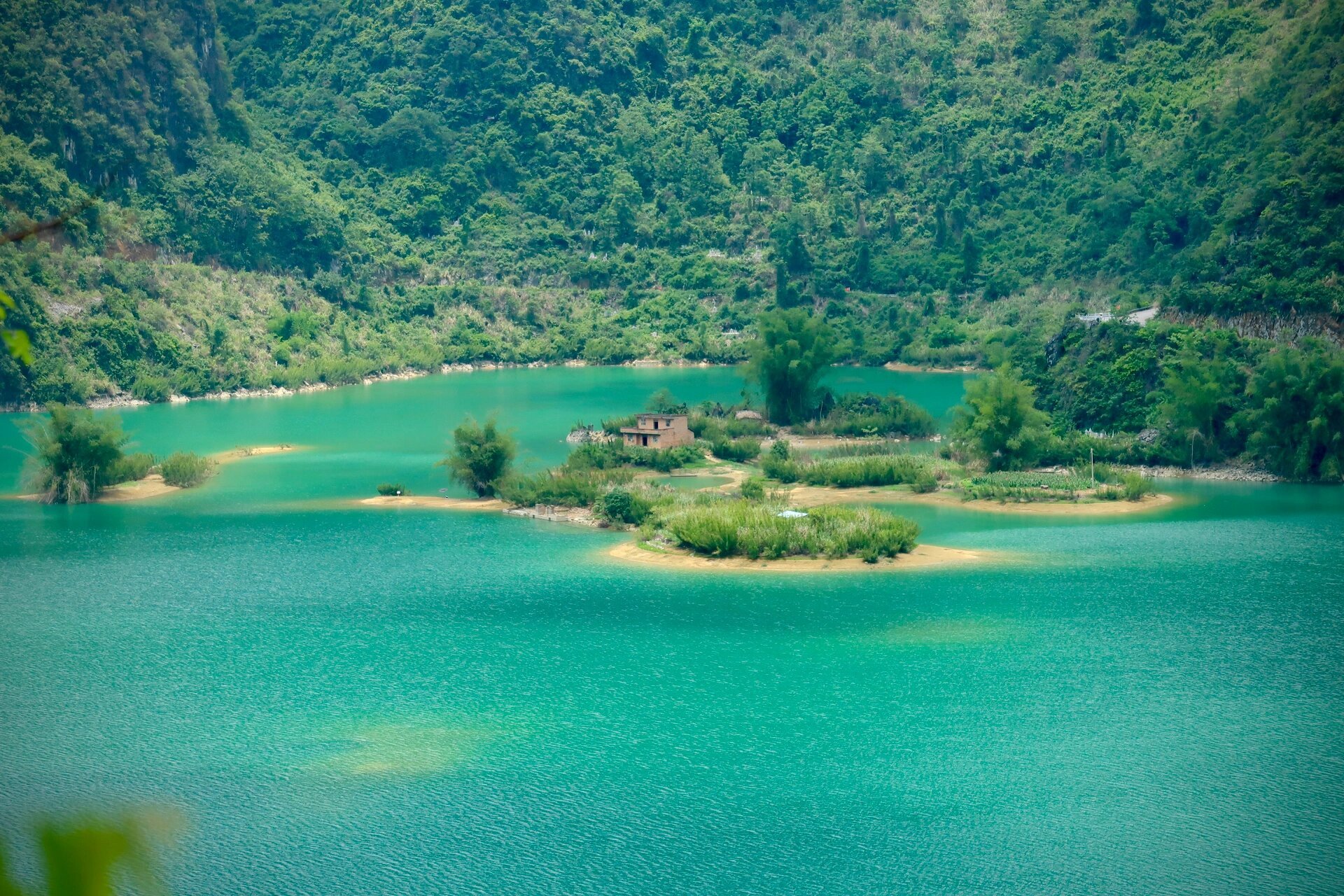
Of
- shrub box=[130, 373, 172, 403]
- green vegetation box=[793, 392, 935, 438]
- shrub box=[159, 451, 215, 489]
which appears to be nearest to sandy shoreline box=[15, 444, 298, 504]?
shrub box=[159, 451, 215, 489]

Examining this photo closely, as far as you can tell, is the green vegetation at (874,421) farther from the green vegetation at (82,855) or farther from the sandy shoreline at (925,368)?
the green vegetation at (82,855)

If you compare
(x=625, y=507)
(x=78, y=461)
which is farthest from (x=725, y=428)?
(x=78, y=461)

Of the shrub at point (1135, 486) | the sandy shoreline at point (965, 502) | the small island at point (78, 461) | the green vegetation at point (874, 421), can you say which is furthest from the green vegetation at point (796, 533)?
the green vegetation at point (874, 421)

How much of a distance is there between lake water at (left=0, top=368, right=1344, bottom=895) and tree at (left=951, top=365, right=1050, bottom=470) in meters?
7.28

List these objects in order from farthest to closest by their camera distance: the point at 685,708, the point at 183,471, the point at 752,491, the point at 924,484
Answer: the point at 183,471
the point at 924,484
the point at 752,491
the point at 685,708

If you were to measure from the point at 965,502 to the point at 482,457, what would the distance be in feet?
53.3

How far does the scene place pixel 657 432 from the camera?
57875 mm

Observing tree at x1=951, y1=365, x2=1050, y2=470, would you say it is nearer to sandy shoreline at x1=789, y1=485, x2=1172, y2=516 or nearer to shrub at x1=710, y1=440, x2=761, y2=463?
sandy shoreline at x1=789, y1=485, x2=1172, y2=516

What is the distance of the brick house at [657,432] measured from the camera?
5784 cm

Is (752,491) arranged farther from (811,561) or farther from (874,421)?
(874,421)

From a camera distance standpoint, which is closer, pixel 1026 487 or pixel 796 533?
pixel 796 533

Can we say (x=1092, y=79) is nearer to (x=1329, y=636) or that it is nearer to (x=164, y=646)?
(x=1329, y=636)

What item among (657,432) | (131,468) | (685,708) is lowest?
(685,708)

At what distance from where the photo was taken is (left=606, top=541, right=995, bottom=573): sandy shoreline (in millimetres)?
37875
